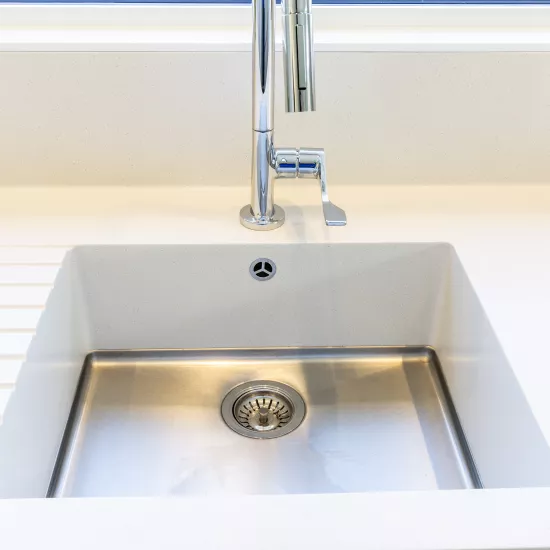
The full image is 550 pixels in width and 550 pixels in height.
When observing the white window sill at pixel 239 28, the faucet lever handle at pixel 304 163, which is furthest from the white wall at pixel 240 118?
the faucet lever handle at pixel 304 163

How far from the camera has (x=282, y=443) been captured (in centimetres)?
85

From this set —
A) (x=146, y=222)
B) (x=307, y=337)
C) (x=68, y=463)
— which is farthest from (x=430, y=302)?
(x=68, y=463)

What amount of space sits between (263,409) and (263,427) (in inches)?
1.2

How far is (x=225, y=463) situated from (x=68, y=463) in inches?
7.5

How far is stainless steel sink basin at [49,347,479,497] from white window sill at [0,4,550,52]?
0.43 metres

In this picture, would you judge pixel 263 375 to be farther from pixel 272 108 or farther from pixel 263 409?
pixel 272 108

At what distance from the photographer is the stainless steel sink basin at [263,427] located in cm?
79

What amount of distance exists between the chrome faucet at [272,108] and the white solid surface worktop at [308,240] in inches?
1.9

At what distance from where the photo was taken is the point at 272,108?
835 mm

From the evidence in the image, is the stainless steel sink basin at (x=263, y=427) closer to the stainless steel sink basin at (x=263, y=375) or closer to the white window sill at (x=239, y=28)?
the stainless steel sink basin at (x=263, y=375)

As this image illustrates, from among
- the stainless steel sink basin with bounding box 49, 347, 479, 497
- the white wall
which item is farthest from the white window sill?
the stainless steel sink basin with bounding box 49, 347, 479, 497

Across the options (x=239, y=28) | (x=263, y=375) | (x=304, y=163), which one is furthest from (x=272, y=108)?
(x=263, y=375)

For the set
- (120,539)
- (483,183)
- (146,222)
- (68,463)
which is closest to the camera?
(120,539)

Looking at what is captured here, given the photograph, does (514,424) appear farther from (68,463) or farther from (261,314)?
(68,463)
